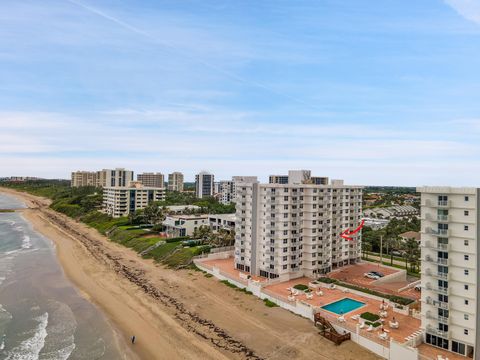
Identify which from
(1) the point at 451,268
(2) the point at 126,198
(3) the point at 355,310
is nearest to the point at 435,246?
(1) the point at 451,268

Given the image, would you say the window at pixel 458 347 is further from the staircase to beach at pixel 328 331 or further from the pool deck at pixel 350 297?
the staircase to beach at pixel 328 331

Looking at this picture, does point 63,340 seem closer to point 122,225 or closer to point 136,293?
point 136,293

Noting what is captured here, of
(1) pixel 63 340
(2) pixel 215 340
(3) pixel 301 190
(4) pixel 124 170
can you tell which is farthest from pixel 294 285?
(4) pixel 124 170

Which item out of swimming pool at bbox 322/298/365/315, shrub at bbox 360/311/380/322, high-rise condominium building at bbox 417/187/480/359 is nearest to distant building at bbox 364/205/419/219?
swimming pool at bbox 322/298/365/315

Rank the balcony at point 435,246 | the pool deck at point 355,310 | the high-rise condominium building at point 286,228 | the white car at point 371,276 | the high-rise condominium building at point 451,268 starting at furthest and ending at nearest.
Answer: the white car at point 371,276 → the high-rise condominium building at point 286,228 → the pool deck at point 355,310 → the balcony at point 435,246 → the high-rise condominium building at point 451,268

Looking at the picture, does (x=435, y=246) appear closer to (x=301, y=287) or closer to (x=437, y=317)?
(x=437, y=317)

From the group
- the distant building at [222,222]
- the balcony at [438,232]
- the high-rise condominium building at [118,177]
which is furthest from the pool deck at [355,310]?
the high-rise condominium building at [118,177]
